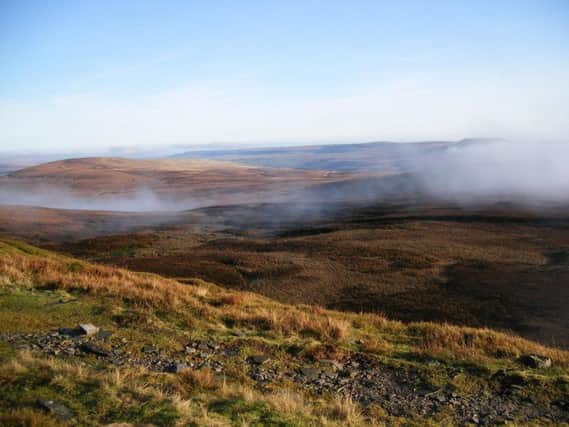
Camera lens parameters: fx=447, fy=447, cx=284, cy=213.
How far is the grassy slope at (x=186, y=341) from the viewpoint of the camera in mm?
6500

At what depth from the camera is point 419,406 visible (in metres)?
8.07

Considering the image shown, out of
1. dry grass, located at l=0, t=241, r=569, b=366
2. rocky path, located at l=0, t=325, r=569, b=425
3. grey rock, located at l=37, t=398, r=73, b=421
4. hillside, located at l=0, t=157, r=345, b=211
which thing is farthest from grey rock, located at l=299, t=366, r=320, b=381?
hillside, located at l=0, t=157, r=345, b=211

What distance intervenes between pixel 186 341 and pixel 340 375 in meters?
3.76

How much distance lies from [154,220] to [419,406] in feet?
212

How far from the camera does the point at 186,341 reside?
10.7 meters

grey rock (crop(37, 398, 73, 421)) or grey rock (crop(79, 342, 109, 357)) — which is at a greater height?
grey rock (crop(37, 398, 73, 421))

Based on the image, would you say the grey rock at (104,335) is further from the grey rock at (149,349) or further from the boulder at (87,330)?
the grey rock at (149,349)

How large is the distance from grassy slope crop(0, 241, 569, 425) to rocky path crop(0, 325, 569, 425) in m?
0.27

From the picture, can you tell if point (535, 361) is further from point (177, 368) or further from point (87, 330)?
point (87, 330)

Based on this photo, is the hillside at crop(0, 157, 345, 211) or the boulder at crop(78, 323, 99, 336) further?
the hillside at crop(0, 157, 345, 211)

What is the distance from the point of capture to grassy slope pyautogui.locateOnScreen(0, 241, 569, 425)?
6500mm

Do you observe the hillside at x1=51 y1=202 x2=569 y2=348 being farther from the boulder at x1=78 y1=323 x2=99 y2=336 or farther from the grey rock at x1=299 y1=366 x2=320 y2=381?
the boulder at x1=78 y1=323 x2=99 y2=336

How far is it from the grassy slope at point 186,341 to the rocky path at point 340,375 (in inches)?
10.5

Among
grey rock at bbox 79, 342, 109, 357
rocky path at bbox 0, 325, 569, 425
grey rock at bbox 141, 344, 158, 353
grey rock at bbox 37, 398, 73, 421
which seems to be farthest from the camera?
grey rock at bbox 141, 344, 158, 353
